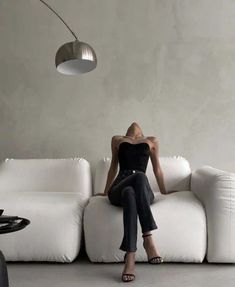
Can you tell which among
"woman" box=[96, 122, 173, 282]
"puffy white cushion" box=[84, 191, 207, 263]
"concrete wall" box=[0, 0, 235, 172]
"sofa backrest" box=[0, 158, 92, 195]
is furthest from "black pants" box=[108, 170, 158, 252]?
"concrete wall" box=[0, 0, 235, 172]

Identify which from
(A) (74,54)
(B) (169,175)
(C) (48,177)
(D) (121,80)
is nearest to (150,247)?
(B) (169,175)

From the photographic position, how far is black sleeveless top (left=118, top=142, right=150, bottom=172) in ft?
10.2

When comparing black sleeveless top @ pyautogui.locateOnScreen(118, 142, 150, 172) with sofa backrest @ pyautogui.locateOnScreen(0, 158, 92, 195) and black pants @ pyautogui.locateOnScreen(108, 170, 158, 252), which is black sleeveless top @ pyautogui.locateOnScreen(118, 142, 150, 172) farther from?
sofa backrest @ pyautogui.locateOnScreen(0, 158, 92, 195)

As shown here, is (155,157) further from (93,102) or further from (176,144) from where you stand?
(93,102)

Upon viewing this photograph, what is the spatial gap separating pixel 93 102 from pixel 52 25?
0.93m

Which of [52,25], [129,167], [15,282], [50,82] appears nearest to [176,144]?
[129,167]

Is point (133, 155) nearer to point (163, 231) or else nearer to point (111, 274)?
Answer: point (163, 231)

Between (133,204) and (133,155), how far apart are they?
62 centimetres

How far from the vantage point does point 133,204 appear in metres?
2.59

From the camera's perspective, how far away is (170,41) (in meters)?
4.16

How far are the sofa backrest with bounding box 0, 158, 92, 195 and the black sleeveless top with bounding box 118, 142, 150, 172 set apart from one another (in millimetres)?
718

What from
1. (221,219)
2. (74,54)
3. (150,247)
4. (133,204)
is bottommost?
(150,247)

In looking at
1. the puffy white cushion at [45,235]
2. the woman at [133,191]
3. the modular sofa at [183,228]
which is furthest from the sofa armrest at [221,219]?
the puffy white cushion at [45,235]

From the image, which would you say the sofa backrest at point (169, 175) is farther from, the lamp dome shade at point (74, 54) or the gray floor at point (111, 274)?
the lamp dome shade at point (74, 54)
